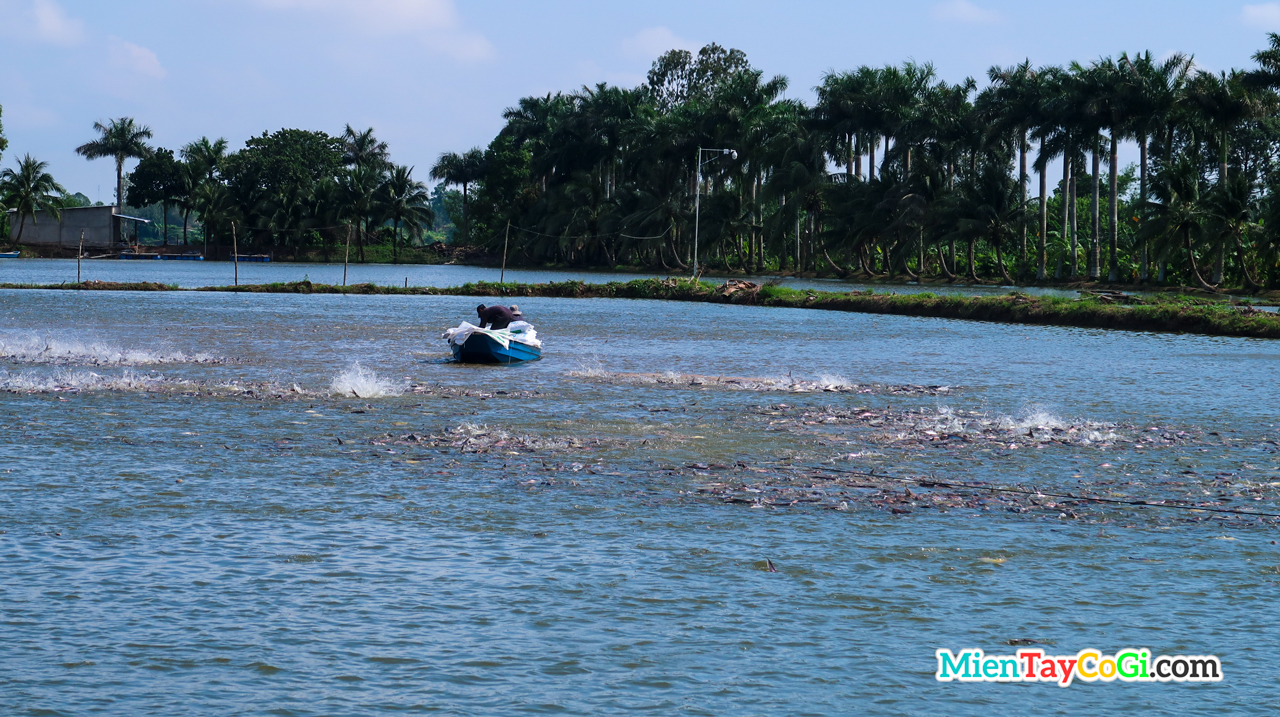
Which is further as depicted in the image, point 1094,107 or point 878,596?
point 1094,107

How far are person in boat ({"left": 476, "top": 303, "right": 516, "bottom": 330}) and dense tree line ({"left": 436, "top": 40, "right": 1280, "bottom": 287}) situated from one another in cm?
4342

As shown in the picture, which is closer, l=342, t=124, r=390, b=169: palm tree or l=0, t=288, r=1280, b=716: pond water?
l=0, t=288, r=1280, b=716: pond water

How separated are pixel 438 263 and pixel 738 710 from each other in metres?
Result: 143

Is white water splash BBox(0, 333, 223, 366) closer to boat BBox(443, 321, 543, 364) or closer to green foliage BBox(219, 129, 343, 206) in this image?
boat BBox(443, 321, 543, 364)

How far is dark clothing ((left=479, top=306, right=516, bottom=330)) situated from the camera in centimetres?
2934

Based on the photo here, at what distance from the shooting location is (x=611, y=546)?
397 inches

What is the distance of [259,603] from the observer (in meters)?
8.34

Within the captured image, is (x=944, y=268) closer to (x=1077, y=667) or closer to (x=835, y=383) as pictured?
(x=835, y=383)

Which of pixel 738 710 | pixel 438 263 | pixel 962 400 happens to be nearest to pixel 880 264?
pixel 438 263

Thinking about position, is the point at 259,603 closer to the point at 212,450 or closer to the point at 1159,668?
the point at 1159,668

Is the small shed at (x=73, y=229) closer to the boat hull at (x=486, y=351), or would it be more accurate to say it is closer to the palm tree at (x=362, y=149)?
the palm tree at (x=362, y=149)

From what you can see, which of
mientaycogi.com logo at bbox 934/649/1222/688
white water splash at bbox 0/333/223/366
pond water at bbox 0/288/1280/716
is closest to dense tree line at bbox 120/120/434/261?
white water splash at bbox 0/333/223/366

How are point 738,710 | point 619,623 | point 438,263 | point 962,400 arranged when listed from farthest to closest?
point 438,263 → point 962,400 → point 619,623 → point 738,710

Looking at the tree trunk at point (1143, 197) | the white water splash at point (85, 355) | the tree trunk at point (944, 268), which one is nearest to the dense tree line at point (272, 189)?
the tree trunk at point (944, 268)
